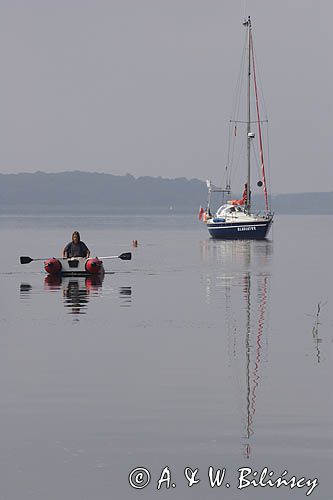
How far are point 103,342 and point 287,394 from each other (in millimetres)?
8728

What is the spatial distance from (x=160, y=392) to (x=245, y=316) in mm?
15315

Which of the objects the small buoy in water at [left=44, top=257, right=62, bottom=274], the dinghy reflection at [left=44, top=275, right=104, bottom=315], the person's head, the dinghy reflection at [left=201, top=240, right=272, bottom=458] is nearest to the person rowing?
the small buoy in water at [left=44, top=257, right=62, bottom=274]

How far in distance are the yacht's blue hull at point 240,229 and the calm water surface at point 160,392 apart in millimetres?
66114

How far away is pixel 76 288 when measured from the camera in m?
49.0

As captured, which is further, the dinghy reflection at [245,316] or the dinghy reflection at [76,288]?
the dinghy reflection at [76,288]

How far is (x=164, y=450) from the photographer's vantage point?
16672mm

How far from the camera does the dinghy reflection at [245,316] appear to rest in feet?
68.6

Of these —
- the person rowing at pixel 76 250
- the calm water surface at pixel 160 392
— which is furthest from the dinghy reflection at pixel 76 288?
the person rowing at pixel 76 250

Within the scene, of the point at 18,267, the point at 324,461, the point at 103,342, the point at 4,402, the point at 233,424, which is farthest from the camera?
the point at 18,267

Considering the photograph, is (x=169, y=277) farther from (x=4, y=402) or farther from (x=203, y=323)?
(x=4, y=402)

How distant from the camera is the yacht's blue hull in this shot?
365 feet

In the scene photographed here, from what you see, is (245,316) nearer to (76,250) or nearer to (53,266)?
(76,250)

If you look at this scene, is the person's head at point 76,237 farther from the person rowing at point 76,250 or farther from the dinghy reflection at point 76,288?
the dinghy reflection at point 76,288

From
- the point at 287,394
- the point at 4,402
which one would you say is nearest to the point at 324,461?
the point at 287,394
